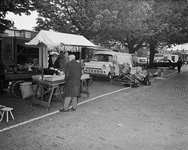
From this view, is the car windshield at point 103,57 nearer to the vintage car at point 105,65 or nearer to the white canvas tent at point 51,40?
the vintage car at point 105,65

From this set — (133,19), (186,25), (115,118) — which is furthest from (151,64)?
(115,118)

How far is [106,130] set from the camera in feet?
17.1

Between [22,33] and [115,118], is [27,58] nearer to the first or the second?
[115,118]

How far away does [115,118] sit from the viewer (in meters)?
6.20

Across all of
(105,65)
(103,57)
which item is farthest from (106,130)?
(103,57)

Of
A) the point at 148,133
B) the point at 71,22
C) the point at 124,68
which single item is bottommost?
the point at 148,133

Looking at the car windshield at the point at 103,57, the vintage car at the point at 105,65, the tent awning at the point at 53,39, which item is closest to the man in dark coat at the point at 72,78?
the tent awning at the point at 53,39

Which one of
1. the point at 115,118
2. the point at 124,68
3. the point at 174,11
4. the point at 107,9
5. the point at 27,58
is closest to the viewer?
the point at 115,118

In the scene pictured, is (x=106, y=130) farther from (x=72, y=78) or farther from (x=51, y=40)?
(x=51, y=40)

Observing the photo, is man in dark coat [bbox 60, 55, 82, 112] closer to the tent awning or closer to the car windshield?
the tent awning

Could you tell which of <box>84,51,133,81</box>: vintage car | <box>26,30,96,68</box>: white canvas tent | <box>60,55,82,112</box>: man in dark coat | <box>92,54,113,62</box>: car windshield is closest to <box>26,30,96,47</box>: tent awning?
<box>26,30,96,68</box>: white canvas tent

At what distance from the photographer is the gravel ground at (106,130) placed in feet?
14.3

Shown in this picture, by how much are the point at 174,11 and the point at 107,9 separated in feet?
29.0

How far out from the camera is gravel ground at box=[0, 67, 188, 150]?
436 cm
